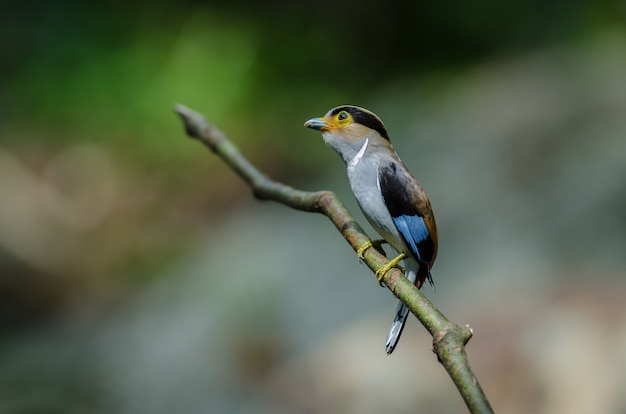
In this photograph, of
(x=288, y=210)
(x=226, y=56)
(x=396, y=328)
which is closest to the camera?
(x=396, y=328)

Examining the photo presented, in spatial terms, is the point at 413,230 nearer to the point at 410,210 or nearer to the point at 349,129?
the point at 410,210

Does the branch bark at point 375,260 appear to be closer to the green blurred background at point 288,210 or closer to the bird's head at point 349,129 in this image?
the bird's head at point 349,129

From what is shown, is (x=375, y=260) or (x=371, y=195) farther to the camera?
(x=371, y=195)

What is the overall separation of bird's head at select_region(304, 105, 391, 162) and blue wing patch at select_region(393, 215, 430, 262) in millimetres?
151

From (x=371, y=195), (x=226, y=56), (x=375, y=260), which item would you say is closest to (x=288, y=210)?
(x=226, y=56)

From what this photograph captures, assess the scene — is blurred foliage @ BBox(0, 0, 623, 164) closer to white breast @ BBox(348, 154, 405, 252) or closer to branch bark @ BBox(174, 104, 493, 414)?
branch bark @ BBox(174, 104, 493, 414)

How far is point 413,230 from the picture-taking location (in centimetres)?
148

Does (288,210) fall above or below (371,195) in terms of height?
above

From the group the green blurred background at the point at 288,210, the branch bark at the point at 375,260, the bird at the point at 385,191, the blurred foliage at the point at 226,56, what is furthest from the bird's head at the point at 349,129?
the blurred foliage at the point at 226,56

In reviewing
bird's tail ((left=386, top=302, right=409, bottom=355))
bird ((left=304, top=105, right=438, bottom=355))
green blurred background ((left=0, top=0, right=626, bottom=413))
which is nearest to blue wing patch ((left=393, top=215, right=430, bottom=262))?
bird ((left=304, top=105, right=438, bottom=355))

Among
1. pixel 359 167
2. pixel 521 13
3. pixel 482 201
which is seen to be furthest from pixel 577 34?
pixel 359 167

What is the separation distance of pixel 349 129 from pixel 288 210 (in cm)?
444

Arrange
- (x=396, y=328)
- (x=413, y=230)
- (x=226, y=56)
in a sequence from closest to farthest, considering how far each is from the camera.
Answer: (x=396, y=328)
(x=413, y=230)
(x=226, y=56)

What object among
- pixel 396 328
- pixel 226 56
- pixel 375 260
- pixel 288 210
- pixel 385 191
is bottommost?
pixel 396 328
